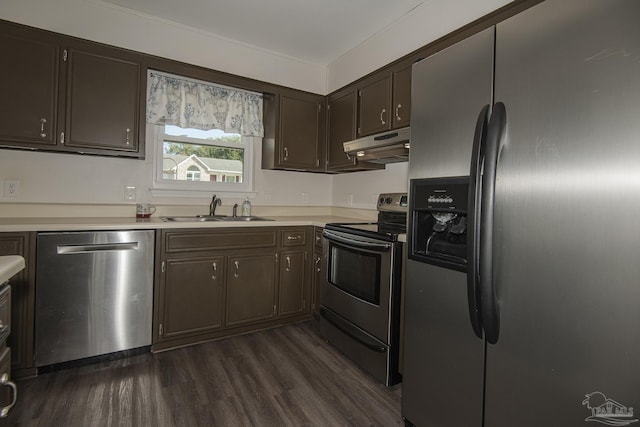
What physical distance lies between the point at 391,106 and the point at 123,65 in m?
2.06

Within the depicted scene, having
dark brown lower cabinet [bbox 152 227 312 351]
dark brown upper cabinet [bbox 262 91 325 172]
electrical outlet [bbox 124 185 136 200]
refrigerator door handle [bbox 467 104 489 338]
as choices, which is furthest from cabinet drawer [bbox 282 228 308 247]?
refrigerator door handle [bbox 467 104 489 338]

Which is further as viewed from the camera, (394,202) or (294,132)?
(294,132)

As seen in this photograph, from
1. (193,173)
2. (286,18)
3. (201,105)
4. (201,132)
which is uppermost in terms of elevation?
(286,18)

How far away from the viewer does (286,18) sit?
2.64 metres

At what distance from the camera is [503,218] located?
3.65ft

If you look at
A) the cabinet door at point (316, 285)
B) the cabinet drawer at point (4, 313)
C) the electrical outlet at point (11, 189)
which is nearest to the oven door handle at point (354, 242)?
the cabinet door at point (316, 285)

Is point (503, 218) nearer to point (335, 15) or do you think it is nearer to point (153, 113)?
point (335, 15)

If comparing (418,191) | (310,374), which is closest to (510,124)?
(418,191)

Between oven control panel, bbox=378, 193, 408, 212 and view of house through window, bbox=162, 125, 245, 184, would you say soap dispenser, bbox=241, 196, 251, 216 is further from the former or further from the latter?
oven control panel, bbox=378, 193, 408, 212

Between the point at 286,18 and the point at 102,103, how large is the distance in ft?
5.13

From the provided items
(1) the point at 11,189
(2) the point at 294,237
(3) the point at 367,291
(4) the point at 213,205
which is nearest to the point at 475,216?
(3) the point at 367,291

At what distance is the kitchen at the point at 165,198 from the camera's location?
7.63 ft

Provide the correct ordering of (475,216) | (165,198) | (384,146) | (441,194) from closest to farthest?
(475,216) < (441,194) < (384,146) < (165,198)

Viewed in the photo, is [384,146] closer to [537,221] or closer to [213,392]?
[537,221]
